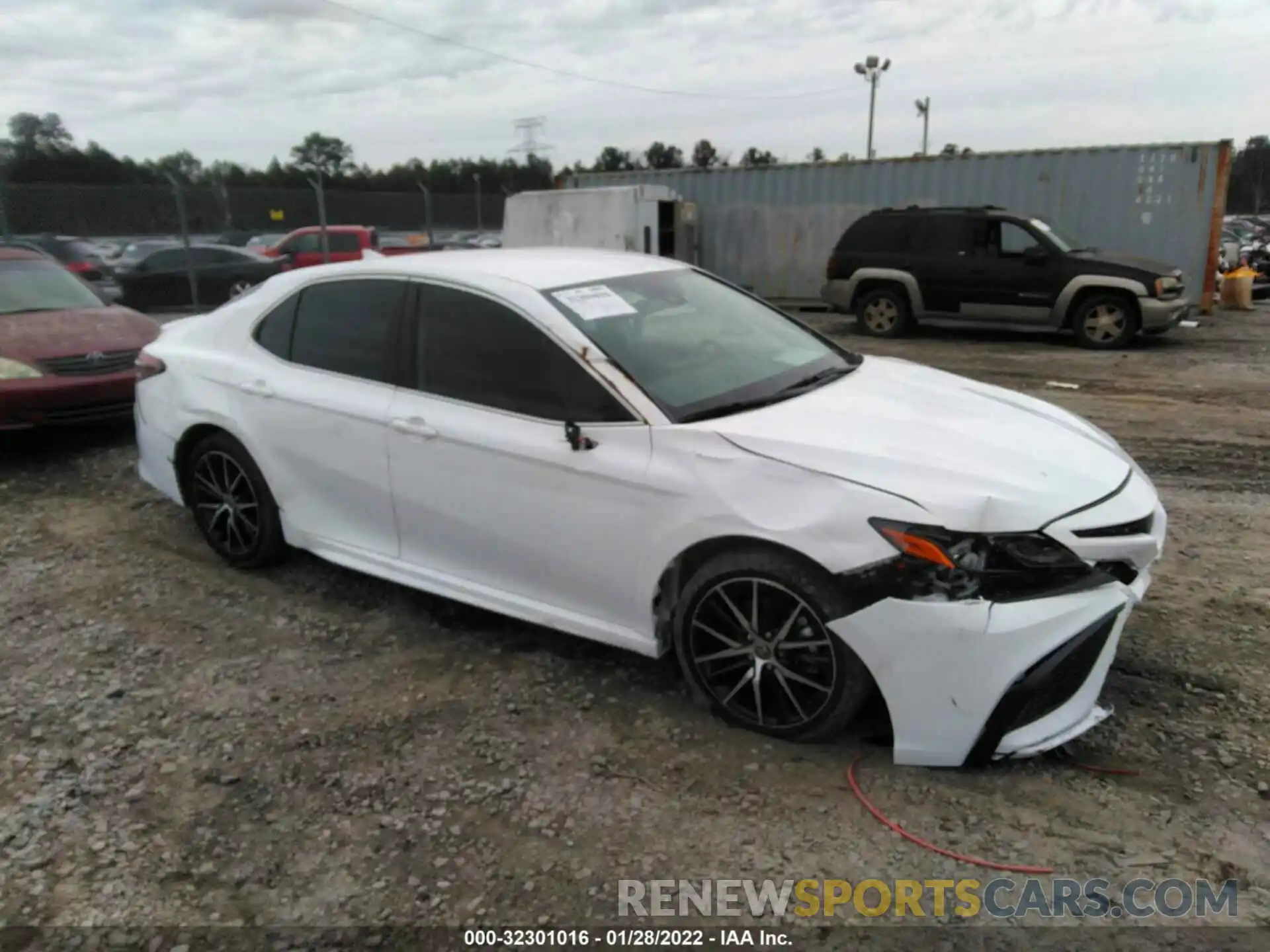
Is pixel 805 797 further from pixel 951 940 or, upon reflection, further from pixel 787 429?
pixel 787 429

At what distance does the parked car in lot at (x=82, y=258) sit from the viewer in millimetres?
15242

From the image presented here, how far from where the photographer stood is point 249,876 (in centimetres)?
270

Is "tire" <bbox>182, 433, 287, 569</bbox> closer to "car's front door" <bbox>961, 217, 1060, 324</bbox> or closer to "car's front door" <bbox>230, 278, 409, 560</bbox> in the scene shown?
"car's front door" <bbox>230, 278, 409, 560</bbox>

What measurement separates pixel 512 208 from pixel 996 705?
1584 centimetres

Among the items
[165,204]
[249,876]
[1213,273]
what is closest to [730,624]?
[249,876]

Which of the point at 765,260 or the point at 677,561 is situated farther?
the point at 765,260

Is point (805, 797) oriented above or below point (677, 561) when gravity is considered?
below

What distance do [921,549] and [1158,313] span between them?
10815 mm

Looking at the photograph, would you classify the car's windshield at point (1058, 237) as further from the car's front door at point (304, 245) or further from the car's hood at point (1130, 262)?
the car's front door at point (304, 245)

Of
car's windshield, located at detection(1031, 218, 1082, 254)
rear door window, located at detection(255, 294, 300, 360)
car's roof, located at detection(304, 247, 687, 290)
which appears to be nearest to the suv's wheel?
car's windshield, located at detection(1031, 218, 1082, 254)

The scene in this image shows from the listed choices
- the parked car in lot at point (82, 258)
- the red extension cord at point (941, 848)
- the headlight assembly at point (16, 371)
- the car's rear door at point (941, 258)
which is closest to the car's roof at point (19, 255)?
the headlight assembly at point (16, 371)

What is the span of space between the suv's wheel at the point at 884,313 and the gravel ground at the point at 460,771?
9.15m

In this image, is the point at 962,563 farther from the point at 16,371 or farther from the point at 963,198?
the point at 963,198

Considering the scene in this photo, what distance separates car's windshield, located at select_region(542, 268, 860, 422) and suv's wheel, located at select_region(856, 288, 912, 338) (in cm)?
972
